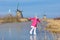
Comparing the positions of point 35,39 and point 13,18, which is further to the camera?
point 13,18

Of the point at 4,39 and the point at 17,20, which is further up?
the point at 4,39

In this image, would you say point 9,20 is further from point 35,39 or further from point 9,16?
point 35,39

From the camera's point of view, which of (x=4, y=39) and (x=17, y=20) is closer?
(x=4, y=39)

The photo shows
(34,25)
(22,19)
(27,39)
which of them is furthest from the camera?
(22,19)

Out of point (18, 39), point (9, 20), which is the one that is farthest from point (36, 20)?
point (9, 20)

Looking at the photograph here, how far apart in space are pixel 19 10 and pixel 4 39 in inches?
2613

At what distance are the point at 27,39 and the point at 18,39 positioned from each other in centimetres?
63

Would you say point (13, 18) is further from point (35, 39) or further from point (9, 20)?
point (35, 39)

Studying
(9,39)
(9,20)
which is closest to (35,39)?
(9,39)

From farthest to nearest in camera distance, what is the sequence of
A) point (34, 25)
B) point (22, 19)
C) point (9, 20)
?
point (22, 19)
point (9, 20)
point (34, 25)

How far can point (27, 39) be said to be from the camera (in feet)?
54.7

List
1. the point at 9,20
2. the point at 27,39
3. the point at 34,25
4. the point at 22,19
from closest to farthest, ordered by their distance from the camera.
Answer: the point at 27,39 → the point at 34,25 → the point at 9,20 → the point at 22,19

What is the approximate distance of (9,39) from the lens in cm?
1705

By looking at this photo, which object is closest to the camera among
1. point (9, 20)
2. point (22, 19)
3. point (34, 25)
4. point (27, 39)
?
point (27, 39)
